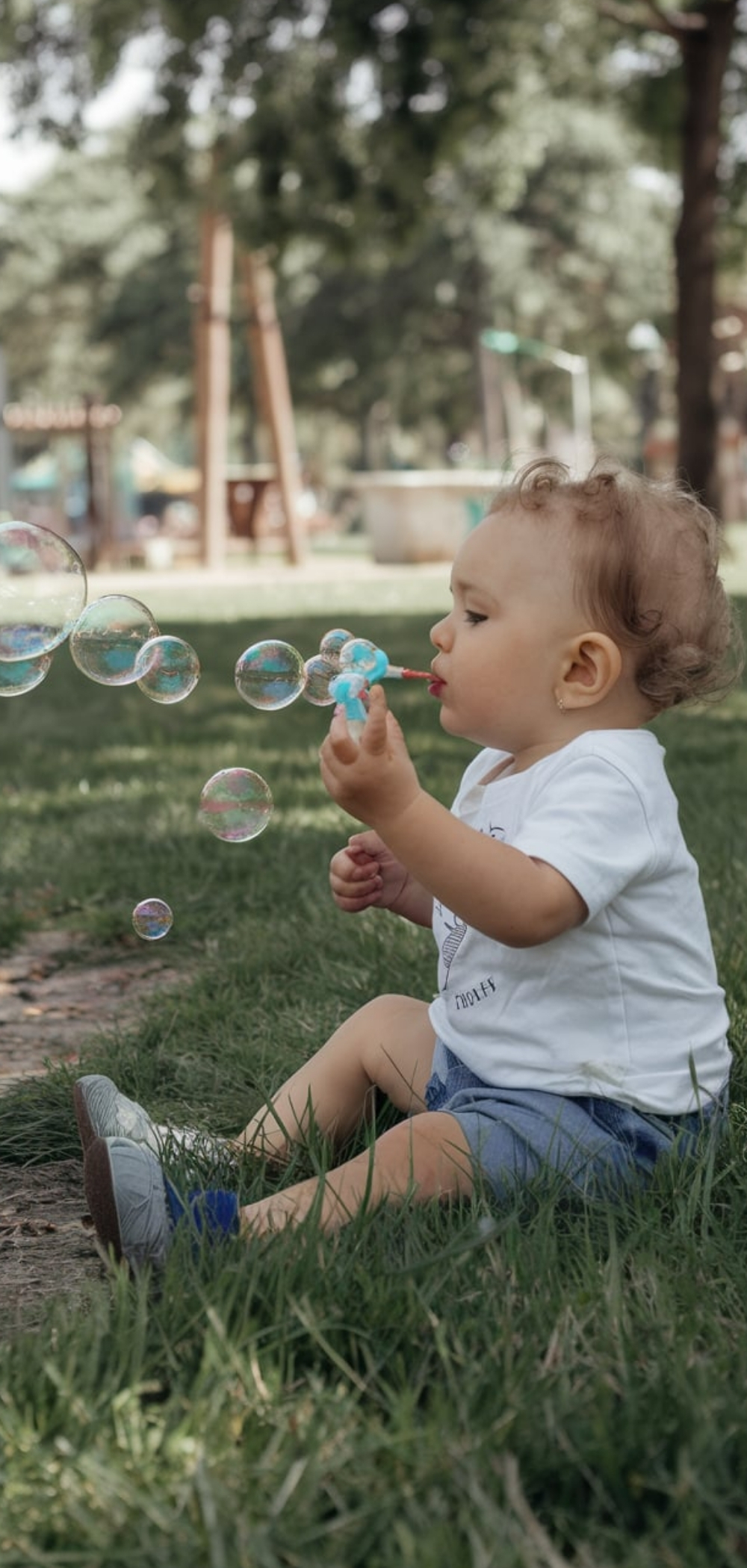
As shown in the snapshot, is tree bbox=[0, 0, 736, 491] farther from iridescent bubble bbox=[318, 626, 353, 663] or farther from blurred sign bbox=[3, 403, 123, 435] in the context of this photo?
iridescent bubble bbox=[318, 626, 353, 663]

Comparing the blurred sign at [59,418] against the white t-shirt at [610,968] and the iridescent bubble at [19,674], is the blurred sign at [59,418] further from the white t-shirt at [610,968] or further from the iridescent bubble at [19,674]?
the white t-shirt at [610,968]

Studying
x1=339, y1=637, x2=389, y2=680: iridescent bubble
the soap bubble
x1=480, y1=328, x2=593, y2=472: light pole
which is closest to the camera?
x1=339, y1=637, x2=389, y2=680: iridescent bubble

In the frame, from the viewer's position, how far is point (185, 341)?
1516 inches

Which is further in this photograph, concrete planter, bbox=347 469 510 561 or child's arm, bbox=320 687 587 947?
concrete planter, bbox=347 469 510 561

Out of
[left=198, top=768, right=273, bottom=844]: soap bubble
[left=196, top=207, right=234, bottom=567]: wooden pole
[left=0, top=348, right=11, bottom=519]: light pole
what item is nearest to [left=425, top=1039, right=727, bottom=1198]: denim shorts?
[left=198, top=768, right=273, bottom=844]: soap bubble

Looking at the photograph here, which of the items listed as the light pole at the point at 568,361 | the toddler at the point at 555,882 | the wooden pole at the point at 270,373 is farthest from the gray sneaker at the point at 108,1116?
the light pole at the point at 568,361

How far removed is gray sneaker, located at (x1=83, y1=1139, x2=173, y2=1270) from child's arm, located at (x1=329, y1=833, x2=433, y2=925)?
527mm

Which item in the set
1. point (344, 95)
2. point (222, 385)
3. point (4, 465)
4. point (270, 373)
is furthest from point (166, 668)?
point (4, 465)

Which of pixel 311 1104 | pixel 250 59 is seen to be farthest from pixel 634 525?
pixel 250 59

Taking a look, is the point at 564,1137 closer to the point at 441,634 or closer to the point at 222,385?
the point at 441,634

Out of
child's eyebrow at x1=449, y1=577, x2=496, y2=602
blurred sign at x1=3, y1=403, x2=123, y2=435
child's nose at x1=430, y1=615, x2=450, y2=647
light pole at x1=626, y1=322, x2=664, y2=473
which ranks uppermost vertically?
child's eyebrow at x1=449, y1=577, x2=496, y2=602

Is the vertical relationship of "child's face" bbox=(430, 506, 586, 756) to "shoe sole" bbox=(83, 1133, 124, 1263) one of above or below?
above

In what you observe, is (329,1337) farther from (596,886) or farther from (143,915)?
(143,915)

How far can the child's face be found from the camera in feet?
6.57
